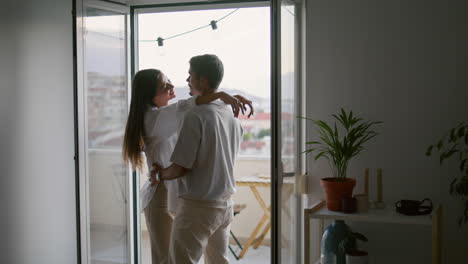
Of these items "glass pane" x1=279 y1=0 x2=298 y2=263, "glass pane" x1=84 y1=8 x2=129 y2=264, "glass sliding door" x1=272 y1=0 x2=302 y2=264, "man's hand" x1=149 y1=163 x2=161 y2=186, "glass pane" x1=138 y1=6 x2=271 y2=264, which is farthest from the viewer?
"glass pane" x1=138 y1=6 x2=271 y2=264

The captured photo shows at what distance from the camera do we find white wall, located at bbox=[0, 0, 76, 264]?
3.28 meters

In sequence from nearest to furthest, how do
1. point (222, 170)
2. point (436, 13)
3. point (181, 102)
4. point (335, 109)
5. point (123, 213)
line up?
1. point (222, 170)
2. point (181, 102)
3. point (436, 13)
4. point (335, 109)
5. point (123, 213)

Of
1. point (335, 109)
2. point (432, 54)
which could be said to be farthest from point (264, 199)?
point (432, 54)

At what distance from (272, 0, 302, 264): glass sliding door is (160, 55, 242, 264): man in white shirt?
0.84ft

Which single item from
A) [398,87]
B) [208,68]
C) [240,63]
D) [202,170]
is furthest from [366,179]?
[240,63]

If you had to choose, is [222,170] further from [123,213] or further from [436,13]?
[436,13]

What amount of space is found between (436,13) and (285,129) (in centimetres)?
130

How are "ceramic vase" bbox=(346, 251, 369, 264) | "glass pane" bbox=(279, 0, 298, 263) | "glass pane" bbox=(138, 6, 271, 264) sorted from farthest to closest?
"glass pane" bbox=(138, 6, 271, 264)
"ceramic vase" bbox=(346, 251, 369, 264)
"glass pane" bbox=(279, 0, 298, 263)

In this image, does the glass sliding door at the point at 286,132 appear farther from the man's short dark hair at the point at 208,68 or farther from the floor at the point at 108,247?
Result: the floor at the point at 108,247

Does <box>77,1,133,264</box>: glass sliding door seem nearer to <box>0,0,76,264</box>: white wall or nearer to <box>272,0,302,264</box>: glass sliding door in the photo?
<box>0,0,76,264</box>: white wall

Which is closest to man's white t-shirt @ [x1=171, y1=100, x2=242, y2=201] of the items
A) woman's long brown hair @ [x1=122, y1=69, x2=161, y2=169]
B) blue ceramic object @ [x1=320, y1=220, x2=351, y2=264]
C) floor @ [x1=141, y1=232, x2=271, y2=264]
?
woman's long brown hair @ [x1=122, y1=69, x2=161, y2=169]

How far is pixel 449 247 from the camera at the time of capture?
3.13 m

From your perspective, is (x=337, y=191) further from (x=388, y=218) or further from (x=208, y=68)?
(x=208, y=68)

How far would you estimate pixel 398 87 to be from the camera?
10.6 feet
